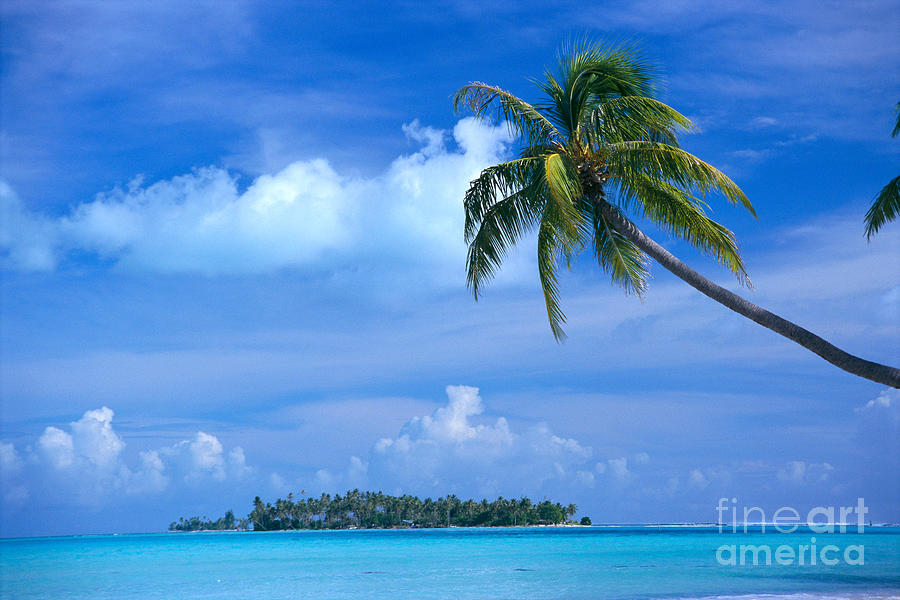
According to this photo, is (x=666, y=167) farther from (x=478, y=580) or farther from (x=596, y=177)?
(x=478, y=580)

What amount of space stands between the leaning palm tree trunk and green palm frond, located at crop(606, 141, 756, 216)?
1.60 ft

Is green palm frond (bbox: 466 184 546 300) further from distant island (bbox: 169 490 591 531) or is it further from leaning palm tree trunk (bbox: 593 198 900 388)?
distant island (bbox: 169 490 591 531)

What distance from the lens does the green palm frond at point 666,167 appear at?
8.61 metres

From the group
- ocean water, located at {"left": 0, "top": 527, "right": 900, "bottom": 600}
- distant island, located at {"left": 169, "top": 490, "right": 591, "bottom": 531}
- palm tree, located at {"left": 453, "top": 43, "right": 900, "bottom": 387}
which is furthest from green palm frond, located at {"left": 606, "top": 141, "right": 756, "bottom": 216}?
distant island, located at {"left": 169, "top": 490, "right": 591, "bottom": 531}

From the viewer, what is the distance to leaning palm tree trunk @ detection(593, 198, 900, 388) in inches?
267

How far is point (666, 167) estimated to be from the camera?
29.4 feet

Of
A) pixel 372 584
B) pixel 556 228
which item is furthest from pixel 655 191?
pixel 372 584

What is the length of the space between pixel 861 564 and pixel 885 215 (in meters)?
22.7

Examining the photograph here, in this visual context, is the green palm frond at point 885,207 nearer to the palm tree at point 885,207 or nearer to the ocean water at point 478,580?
the palm tree at point 885,207

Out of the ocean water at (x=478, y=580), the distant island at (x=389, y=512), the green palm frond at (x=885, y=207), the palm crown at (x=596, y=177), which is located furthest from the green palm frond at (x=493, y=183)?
the distant island at (x=389, y=512)

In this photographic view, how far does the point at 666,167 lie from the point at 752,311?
2179 mm

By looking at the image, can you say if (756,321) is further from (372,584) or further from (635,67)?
(372,584)

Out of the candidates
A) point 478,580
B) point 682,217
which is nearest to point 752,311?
point 682,217

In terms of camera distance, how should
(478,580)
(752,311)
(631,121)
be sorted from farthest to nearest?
(478,580)
(631,121)
(752,311)
